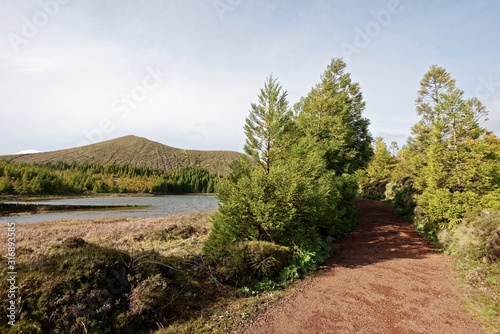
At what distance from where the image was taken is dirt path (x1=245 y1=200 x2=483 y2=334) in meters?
5.26

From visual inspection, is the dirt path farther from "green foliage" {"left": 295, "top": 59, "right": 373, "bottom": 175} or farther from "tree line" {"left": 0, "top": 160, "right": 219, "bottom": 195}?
"tree line" {"left": 0, "top": 160, "right": 219, "bottom": 195}

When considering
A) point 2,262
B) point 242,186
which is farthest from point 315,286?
point 2,262

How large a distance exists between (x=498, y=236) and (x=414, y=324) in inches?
254

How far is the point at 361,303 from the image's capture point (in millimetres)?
6242

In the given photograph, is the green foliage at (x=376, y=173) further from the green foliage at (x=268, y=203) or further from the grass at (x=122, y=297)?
the grass at (x=122, y=297)

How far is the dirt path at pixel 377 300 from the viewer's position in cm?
526

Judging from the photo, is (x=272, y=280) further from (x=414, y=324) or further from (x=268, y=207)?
(x=414, y=324)

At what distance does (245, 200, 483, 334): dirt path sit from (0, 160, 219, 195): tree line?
43.3m

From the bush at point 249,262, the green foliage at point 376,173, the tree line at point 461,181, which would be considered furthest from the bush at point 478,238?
the green foliage at point 376,173

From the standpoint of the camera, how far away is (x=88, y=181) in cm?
10650

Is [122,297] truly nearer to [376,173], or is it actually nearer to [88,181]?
[376,173]

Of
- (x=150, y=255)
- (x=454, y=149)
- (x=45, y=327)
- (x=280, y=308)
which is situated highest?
(x=454, y=149)

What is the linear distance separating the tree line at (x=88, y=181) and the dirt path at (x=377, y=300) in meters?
43.3

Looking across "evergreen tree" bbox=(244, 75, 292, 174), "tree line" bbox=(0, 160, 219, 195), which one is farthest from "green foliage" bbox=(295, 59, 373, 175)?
"tree line" bbox=(0, 160, 219, 195)
